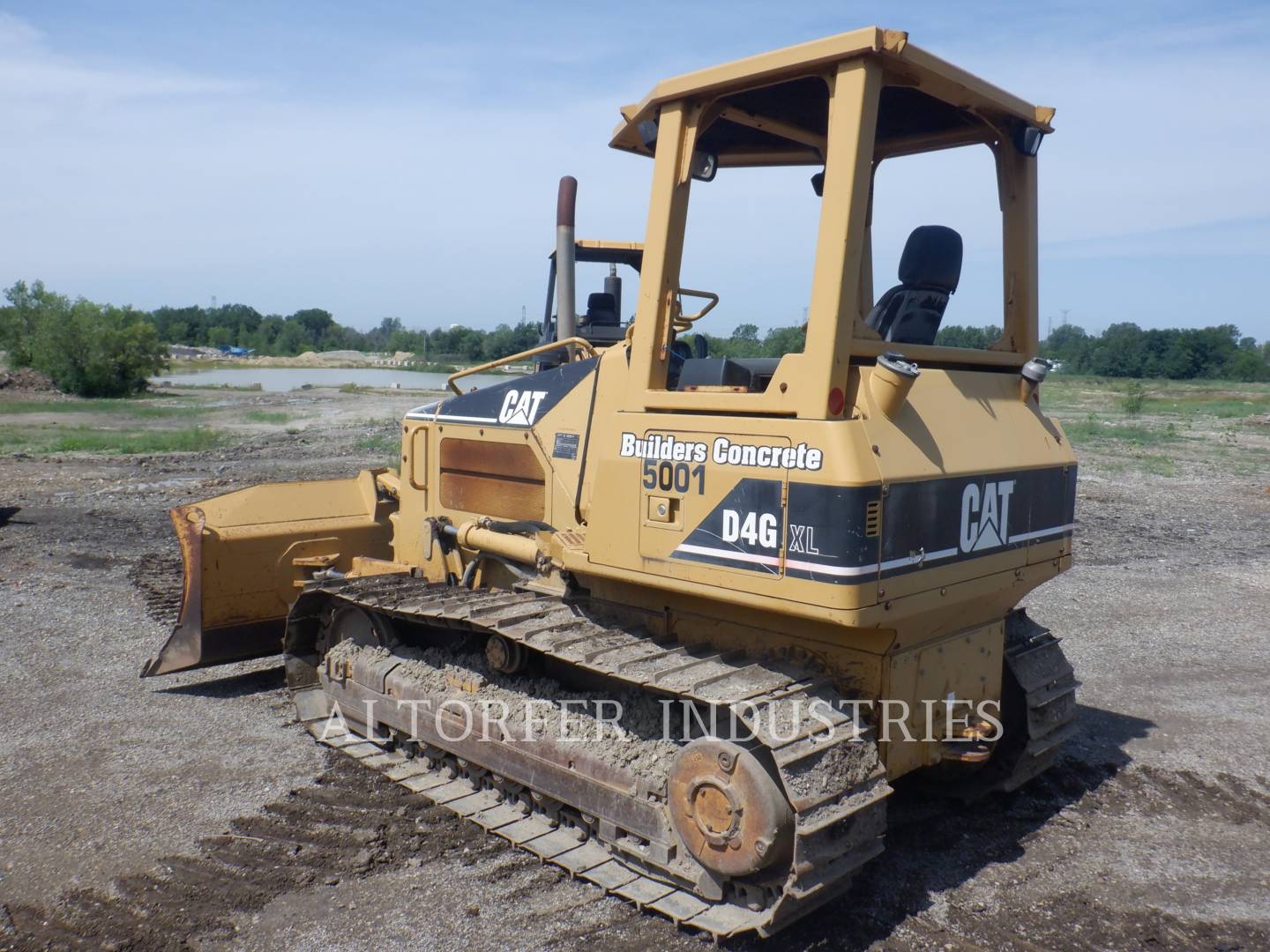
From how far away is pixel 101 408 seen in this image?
111ft

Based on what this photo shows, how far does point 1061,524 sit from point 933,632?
97 cm

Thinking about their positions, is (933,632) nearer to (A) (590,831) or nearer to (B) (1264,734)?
(A) (590,831)

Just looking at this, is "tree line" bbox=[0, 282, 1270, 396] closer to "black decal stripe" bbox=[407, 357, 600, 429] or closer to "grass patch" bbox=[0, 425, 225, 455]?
"black decal stripe" bbox=[407, 357, 600, 429]

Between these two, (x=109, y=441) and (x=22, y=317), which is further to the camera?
(x=22, y=317)

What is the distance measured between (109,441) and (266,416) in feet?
25.0

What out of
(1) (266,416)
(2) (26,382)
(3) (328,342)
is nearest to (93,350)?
(2) (26,382)

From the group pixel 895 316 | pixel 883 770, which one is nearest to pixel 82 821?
pixel 883 770

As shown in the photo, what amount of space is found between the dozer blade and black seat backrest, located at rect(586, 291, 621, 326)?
2.02m

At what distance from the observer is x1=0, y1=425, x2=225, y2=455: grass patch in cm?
2073

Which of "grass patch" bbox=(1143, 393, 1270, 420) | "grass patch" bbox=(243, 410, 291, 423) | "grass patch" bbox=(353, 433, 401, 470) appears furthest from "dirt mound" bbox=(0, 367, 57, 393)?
"grass patch" bbox=(1143, 393, 1270, 420)

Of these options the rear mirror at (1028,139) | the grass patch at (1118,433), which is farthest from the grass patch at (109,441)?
the rear mirror at (1028,139)

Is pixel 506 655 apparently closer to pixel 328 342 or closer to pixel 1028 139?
pixel 1028 139

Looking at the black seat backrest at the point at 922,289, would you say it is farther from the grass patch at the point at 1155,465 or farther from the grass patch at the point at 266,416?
the grass patch at the point at 266,416

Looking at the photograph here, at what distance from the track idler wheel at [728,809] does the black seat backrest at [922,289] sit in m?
1.94
